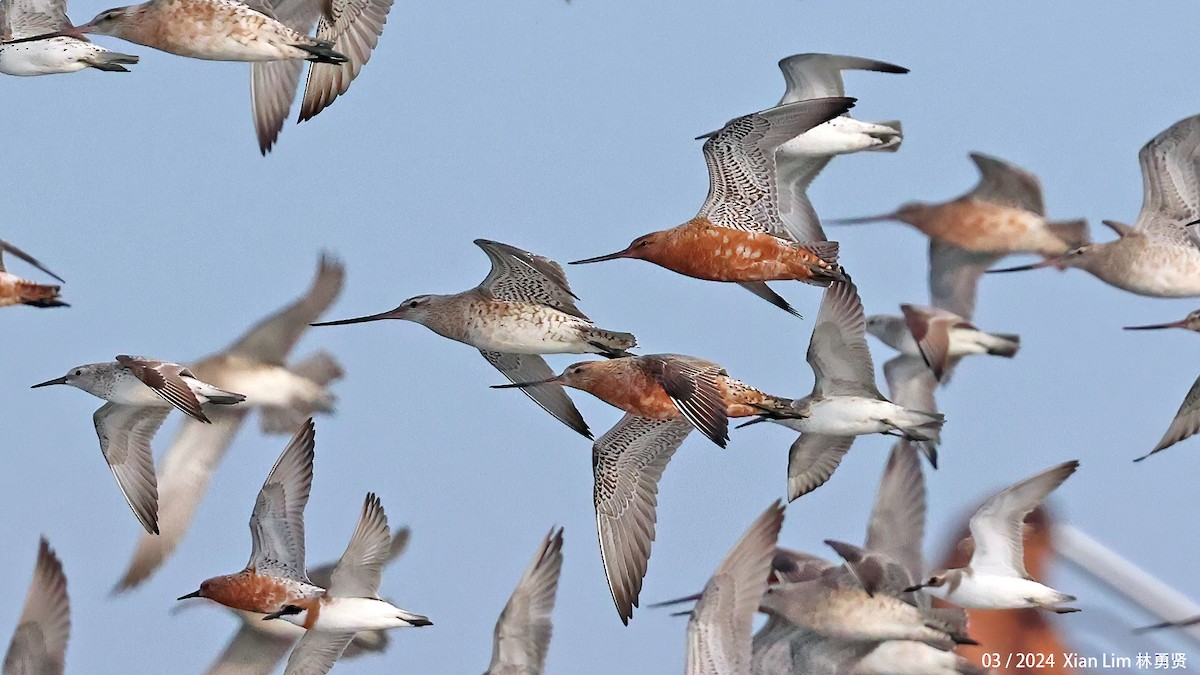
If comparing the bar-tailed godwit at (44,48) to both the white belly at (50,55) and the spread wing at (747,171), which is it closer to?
the white belly at (50,55)

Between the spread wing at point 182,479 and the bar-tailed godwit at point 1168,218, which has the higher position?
the bar-tailed godwit at point 1168,218

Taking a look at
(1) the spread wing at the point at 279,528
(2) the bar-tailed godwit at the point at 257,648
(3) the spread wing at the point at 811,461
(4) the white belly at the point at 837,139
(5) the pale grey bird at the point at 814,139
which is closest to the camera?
(1) the spread wing at the point at 279,528

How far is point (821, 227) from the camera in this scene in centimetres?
998

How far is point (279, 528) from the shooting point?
9789 millimetres

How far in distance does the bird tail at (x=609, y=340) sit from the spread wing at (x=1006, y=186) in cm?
414

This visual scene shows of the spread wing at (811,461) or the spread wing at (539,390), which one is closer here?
the spread wing at (539,390)

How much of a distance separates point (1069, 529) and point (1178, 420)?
6279mm

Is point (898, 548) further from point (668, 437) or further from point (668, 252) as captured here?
point (668, 252)

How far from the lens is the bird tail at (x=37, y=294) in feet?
30.3

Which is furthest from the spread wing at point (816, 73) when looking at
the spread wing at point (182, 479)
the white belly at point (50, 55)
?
the spread wing at point (182, 479)

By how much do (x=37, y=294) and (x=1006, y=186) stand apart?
6.36 m

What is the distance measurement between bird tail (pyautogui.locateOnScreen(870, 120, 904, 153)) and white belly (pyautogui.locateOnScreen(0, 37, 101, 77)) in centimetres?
442

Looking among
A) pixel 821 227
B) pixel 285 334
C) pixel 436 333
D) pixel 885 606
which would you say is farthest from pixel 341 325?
pixel 885 606

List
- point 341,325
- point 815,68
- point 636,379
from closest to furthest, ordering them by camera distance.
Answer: point 636,379
point 341,325
point 815,68
